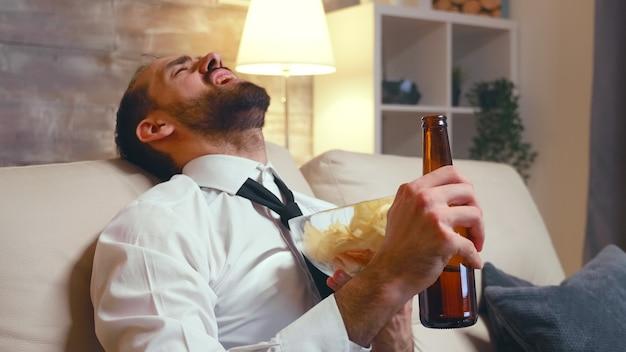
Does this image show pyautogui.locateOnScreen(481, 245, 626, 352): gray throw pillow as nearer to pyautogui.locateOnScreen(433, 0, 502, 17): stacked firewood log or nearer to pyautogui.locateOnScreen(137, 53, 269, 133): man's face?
pyautogui.locateOnScreen(137, 53, 269, 133): man's face

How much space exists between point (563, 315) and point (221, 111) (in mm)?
765

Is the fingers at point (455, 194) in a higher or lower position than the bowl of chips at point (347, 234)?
higher

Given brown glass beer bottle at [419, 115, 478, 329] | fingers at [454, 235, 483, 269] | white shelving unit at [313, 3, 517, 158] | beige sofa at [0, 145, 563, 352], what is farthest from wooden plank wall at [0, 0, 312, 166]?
fingers at [454, 235, 483, 269]

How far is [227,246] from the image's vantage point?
1256 millimetres

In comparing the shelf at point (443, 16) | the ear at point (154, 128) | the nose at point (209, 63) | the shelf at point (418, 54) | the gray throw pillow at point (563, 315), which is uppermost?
the shelf at point (443, 16)

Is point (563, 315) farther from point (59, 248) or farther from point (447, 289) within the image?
point (59, 248)

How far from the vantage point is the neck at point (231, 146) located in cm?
146

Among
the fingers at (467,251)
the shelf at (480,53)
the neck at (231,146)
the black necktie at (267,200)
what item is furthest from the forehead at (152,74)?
the shelf at (480,53)

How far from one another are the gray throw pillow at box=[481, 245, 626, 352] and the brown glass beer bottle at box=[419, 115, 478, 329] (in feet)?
1.43

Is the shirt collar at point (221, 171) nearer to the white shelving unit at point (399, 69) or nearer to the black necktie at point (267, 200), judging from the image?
the black necktie at point (267, 200)

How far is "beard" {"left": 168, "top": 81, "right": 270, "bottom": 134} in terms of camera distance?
1.45 meters

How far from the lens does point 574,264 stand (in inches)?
114

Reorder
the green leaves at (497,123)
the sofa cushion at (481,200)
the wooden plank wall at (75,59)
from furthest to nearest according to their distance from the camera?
the green leaves at (497,123), the wooden plank wall at (75,59), the sofa cushion at (481,200)

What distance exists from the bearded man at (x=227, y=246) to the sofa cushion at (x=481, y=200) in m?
0.27
